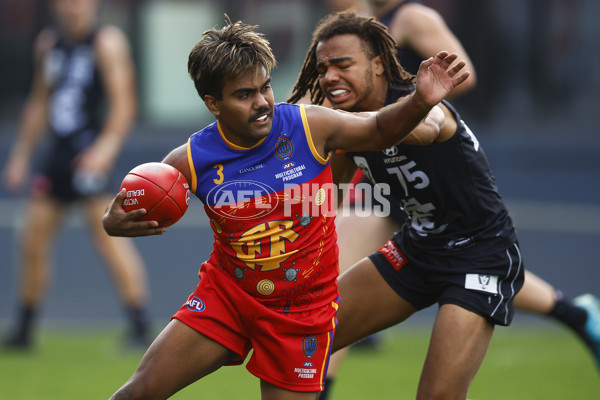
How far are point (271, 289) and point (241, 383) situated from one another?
3007 mm

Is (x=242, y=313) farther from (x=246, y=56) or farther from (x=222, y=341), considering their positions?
(x=246, y=56)

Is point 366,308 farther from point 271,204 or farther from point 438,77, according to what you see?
point 438,77

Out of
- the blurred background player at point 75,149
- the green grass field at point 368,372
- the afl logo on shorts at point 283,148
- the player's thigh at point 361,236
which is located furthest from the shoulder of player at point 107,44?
the afl logo on shorts at point 283,148

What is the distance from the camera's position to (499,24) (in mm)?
16375

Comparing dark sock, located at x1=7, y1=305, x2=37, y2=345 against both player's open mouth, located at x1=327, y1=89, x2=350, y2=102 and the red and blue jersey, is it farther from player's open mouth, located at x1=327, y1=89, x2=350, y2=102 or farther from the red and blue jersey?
player's open mouth, located at x1=327, y1=89, x2=350, y2=102

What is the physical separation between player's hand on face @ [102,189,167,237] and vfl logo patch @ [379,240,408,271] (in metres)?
1.35

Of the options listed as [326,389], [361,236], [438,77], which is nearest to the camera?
[438,77]

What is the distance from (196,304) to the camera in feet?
14.0

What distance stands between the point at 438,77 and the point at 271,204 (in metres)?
0.94

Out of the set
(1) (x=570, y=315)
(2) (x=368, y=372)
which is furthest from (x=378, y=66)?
(2) (x=368, y=372)

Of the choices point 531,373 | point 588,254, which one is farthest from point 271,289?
point 588,254

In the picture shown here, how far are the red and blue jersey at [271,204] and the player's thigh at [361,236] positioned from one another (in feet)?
3.85

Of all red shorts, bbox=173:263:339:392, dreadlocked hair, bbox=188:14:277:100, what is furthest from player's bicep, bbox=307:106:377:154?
red shorts, bbox=173:263:339:392

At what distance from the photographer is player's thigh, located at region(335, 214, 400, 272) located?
17.9 feet
